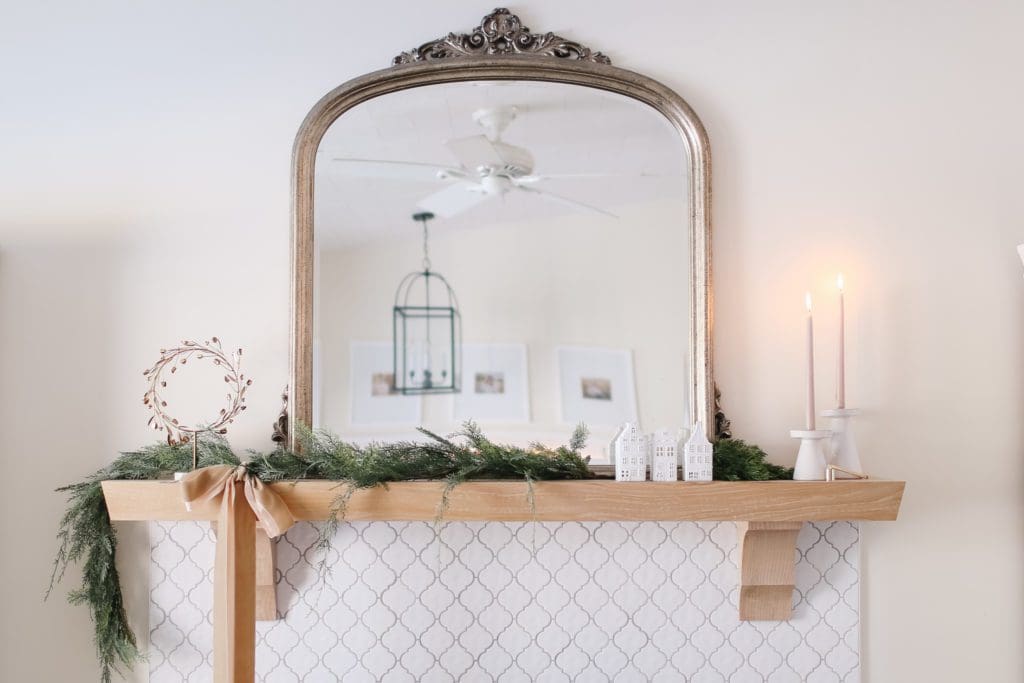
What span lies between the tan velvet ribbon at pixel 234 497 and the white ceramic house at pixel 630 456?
0.66m

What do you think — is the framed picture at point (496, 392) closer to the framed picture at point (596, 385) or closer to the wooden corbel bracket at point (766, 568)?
the framed picture at point (596, 385)

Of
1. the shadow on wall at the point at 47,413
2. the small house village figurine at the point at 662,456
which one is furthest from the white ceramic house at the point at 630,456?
the shadow on wall at the point at 47,413

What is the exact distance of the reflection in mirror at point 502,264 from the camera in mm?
1857

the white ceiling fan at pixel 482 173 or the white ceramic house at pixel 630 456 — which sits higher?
the white ceiling fan at pixel 482 173

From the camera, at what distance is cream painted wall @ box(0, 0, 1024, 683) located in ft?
6.18

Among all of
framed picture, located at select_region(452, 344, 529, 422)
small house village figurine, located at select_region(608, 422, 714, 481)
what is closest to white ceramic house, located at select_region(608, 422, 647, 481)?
small house village figurine, located at select_region(608, 422, 714, 481)

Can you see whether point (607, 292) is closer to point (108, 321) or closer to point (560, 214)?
point (560, 214)

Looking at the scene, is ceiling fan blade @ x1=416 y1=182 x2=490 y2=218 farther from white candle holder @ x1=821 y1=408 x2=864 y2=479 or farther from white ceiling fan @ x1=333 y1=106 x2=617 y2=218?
white candle holder @ x1=821 y1=408 x2=864 y2=479

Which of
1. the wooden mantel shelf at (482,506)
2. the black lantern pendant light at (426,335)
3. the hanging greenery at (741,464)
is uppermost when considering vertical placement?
the black lantern pendant light at (426,335)

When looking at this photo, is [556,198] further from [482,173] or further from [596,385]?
[596,385]

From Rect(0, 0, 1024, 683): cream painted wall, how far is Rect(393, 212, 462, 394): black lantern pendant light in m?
0.27

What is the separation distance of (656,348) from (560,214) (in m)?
0.36

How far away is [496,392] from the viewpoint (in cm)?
186

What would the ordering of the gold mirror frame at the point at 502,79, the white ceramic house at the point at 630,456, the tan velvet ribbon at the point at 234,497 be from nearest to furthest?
the tan velvet ribbon at the point at 234,497 < the white ceramic house at the point at 630,456 < the gold mirror frame at the point at 502,79
